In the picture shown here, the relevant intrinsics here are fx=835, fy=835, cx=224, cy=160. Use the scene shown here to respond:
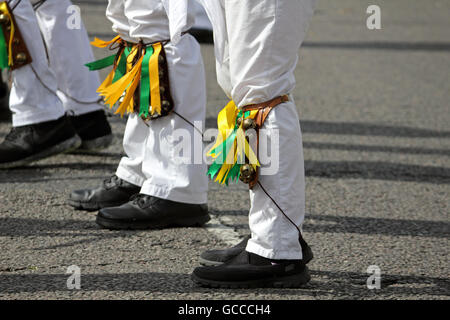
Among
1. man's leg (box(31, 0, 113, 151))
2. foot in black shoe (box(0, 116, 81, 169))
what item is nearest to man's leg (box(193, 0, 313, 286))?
foot in black shoe (box(0, 116, 81, 169))

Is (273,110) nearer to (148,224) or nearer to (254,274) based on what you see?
(254,274)

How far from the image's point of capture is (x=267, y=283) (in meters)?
2.65

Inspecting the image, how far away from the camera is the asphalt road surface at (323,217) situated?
108 inches

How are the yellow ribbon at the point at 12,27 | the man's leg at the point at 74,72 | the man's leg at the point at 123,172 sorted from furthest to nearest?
1. the man's leg at the point at 74,72
2. the yellow ribbon at the point at 12,27
3. the man's leg at the point at 123,172

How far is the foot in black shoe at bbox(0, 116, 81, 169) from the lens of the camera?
165 inches

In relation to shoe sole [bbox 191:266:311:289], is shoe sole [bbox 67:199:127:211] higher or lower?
higher

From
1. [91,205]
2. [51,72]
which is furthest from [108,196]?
[51,72]

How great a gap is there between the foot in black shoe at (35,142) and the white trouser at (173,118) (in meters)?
1.02

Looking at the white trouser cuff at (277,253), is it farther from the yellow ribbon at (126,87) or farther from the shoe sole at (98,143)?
the shoe sole at (98,143)

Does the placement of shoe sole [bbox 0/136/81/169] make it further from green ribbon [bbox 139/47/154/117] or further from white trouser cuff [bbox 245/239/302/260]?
white trouser cuff [bbox 245/239/302/260]

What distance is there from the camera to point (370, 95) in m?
6.55

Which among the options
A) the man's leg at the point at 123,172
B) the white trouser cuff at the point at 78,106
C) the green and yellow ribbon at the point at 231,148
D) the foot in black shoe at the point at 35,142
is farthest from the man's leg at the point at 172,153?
the white trouser cuff at the point at 78,106

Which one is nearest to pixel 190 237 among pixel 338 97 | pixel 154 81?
pixel 154 81
